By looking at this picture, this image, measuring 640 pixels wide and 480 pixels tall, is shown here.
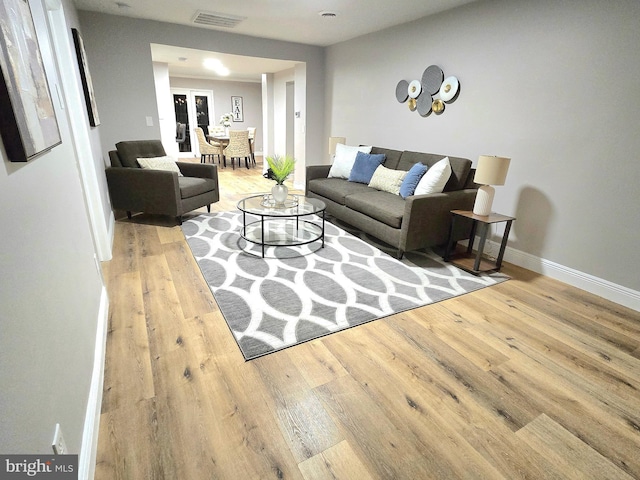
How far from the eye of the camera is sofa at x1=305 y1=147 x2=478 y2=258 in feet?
9.70

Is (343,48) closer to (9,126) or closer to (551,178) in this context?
(551,178)

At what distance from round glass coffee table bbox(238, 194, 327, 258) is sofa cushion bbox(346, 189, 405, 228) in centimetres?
35

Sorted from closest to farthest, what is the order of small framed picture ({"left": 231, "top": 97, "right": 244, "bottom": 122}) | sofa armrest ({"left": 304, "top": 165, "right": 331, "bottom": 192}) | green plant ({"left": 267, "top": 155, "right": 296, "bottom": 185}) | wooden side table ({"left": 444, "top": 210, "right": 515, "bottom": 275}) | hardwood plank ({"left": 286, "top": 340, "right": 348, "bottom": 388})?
hardwood plank ({"left": 286, "top": 340, "right": 348, "bottom": 388})
wooden side table ({"left": 444, "top": 210, "right": 515, "bottom": 275})
green plant ({"left": 267, "top": 155, "right": 296, "bottom": 185})
sofa armrest ({"left": 304, "top": 165, "right": 331, "bottom": 192})
small framed picture ({"left": 231, "top": 97, "right": 244, "bottom": 122})

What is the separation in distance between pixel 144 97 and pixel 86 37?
2.69 feet

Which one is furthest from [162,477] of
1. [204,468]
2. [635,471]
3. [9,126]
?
[635,471]

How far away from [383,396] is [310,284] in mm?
1176

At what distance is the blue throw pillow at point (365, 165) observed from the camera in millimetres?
4078

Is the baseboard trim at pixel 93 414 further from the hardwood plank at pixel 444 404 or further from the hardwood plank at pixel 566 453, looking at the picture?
the hardwood plank at pixel 566 453

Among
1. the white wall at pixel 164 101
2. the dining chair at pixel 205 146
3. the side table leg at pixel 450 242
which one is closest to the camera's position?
the side table leg at pixel 450 242

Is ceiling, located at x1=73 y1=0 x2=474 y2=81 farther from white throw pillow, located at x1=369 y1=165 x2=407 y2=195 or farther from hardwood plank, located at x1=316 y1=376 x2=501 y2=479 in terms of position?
hardwood plank, located at x1=316 y1=376 x2=501 y2=479

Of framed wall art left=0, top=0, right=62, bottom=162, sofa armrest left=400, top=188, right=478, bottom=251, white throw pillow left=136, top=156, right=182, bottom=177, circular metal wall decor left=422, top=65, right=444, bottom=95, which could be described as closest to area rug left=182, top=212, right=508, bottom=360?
sofa armrest left=400, top=188, right=478, bottom=251

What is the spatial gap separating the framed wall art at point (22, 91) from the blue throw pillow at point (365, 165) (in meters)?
3.23

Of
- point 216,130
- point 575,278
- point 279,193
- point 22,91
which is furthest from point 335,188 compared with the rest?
point 216,130

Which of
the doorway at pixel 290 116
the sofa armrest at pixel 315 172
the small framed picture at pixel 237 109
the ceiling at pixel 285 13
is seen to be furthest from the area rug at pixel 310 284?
the small framed picture at pixel 237 109
